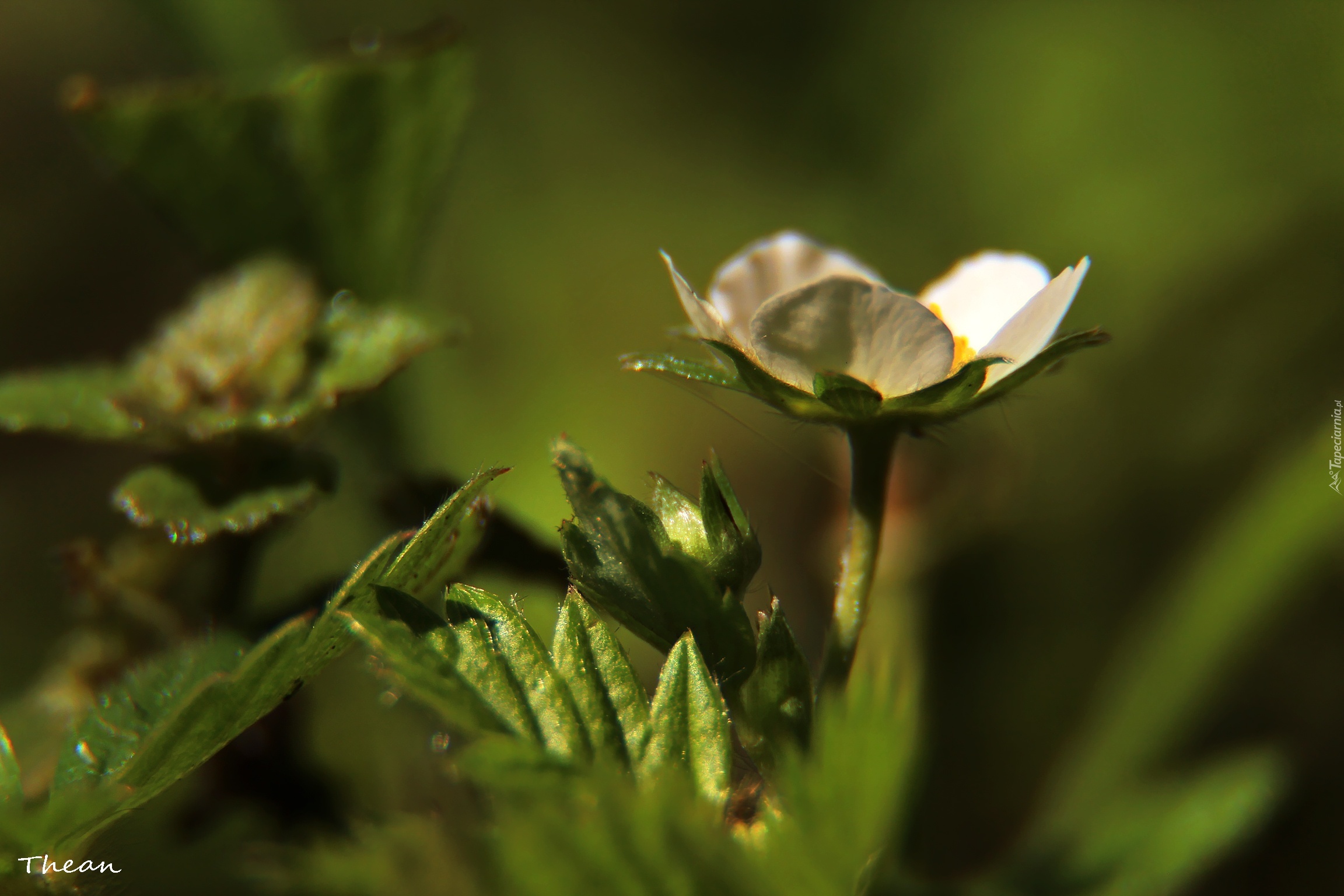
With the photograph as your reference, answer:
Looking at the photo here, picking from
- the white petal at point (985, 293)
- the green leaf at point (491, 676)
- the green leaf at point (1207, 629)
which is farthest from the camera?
the green leaf at point (1207, 629)

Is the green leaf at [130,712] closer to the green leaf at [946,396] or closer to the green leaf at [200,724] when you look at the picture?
the green leaf at [200,724]

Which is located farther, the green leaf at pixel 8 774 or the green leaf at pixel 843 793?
the green leaf at pixel 8 774

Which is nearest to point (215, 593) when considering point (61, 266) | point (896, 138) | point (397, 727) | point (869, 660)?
point (397, 727)

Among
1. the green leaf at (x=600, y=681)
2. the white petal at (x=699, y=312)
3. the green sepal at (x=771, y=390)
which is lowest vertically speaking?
the green leaf at (x=600, y=681)

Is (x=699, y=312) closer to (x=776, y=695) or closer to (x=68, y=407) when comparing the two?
(x=776, y=695)

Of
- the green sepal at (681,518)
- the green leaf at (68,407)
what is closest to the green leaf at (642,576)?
the green sepal at (681,518)

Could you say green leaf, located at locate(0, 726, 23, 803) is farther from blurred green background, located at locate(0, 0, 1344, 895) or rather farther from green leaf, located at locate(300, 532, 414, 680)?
blurred green background, located at locate(0, 0, 1344, 895)

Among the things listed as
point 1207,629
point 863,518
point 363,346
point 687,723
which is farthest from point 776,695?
point 1207,629

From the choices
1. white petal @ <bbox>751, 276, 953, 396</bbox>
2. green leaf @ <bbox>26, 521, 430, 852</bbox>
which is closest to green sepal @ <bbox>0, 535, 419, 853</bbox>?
green leaf @ <bbox>26, 521, 430, 852</bbox>
